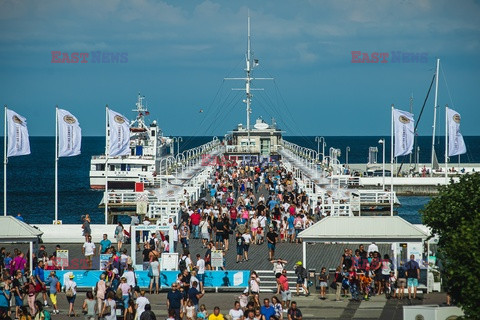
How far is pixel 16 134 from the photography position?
40250 millimetres

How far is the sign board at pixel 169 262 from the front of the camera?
29.8m

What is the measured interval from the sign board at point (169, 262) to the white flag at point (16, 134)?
12411 mm

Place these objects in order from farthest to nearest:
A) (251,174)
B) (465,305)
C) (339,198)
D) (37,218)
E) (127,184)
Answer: (127,184)
(37,218)
(251,174)
(339,198)
(465,305)

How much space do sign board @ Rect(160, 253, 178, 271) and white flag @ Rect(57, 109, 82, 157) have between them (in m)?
13.1

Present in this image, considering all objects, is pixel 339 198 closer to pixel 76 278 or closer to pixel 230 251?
pixel 230 251

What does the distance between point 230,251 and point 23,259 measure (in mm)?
8324

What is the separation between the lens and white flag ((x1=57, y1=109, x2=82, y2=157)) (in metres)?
41.7

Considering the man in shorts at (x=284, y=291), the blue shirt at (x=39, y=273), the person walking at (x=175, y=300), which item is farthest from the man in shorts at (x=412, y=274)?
the blue shirt at (x=39, y=273)

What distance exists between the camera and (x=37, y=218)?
7850 centimetres

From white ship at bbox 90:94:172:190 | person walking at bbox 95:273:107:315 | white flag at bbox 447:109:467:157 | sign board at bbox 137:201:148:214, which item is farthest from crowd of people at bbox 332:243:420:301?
white ship at bbox 90:94:172:190

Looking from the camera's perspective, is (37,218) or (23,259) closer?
(23,259)

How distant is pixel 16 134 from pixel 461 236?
905 inches

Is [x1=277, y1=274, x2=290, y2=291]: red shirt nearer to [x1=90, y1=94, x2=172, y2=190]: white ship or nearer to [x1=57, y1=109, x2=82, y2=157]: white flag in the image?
[x1=57, y1=109, x2=82, y2=157]: white flag

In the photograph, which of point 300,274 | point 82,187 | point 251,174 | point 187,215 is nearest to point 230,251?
point 187,215
